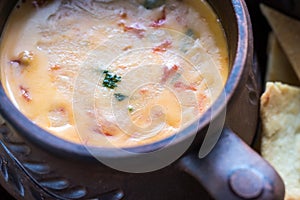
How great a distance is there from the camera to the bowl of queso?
2.98 feet

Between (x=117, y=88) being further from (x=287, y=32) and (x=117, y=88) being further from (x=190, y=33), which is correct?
(x=287, y=32)

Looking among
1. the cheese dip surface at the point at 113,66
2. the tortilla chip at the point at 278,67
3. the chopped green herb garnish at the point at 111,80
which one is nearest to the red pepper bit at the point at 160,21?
the cheese dip surface at the point at 113,66

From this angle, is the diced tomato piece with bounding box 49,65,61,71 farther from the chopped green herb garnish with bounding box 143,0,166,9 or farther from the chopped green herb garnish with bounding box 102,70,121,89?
the chopped green herb garnish with bounding box 143,0,166,9

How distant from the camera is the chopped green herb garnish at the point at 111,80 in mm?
1065

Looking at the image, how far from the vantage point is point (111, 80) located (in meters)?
1.07

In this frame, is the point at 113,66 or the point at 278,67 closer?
the point at 113,66

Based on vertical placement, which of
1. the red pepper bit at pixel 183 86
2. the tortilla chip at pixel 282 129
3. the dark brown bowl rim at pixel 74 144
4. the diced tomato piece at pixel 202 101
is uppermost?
the dark brown bowl rim at pixel 74 144

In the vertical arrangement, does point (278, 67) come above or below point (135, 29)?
below

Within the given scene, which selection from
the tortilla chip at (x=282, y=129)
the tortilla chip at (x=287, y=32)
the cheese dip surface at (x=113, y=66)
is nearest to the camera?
the cheese dip surface at (x=113, y=66)

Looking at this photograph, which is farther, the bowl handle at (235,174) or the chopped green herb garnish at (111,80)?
the chopped green herb garnish at (111,80)

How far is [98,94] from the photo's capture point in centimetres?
105

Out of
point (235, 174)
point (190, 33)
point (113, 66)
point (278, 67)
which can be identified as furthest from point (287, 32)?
point (235, 174)

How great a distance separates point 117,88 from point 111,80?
0.02m

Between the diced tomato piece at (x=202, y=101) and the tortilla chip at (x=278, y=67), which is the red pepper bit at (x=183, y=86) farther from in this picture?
the tortilla chip at (x=278, y=67)
